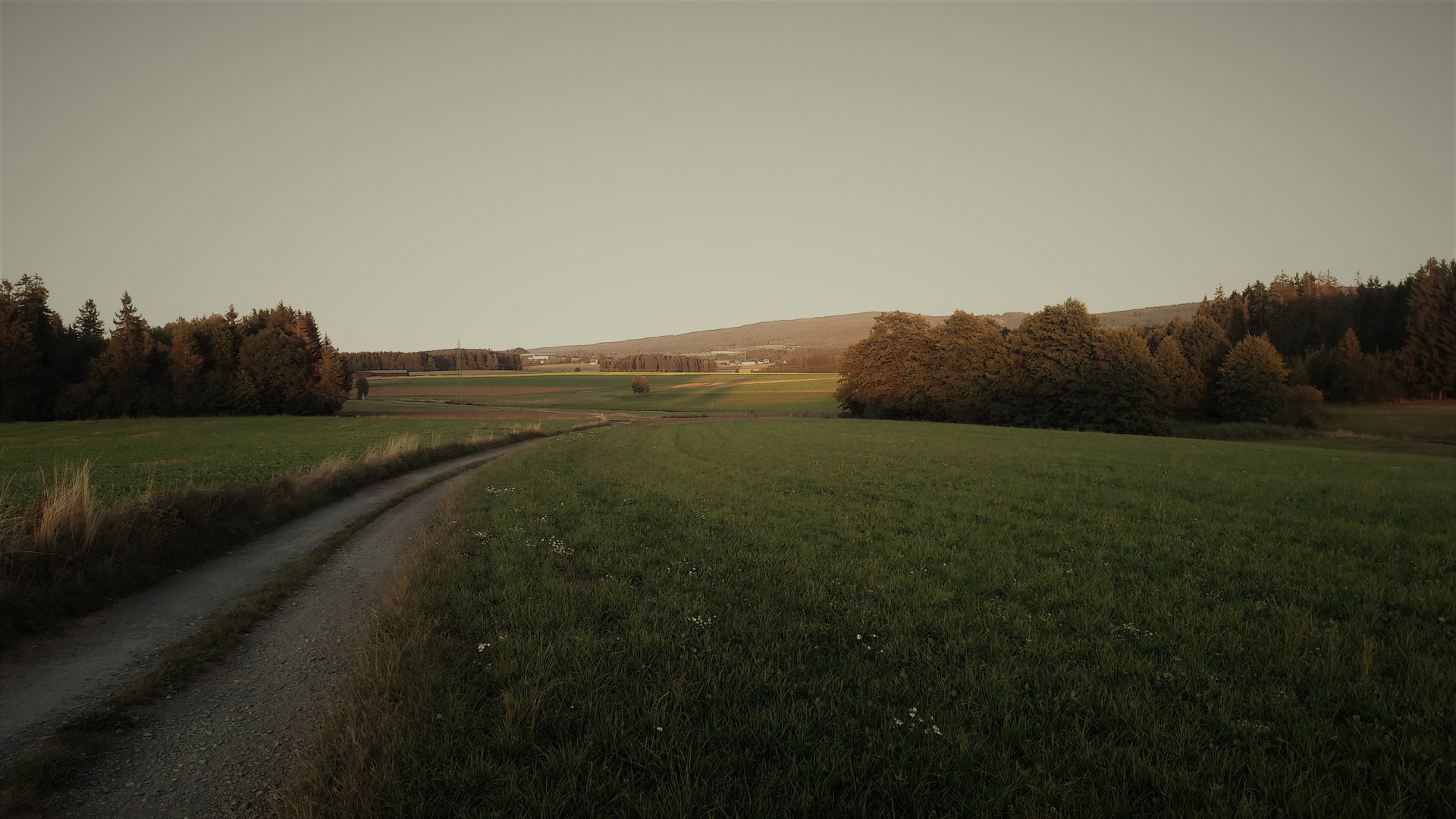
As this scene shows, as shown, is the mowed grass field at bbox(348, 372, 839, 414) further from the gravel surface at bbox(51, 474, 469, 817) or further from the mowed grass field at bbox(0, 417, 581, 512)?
the gravel surface at bbox(51, 474, 469, 817)

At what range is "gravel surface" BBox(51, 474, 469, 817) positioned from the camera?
4.33 meters

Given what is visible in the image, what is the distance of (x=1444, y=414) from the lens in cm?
5247

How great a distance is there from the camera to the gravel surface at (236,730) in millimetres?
4328

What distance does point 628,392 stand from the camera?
114875mm

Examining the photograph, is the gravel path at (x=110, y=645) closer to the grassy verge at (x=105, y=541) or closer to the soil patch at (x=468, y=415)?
the grassy verge at (x=105, y=541)

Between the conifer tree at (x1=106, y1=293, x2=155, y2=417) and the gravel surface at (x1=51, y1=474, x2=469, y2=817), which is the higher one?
the conifer tree at (x1=106, y1=293, x2=155, y2=417)

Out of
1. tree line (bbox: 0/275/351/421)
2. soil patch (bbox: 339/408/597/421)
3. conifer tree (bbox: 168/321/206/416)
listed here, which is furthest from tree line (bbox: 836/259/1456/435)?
conifer tree (bbox: 168/321/206/416)

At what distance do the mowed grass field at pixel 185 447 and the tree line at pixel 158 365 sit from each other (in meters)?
Answer: 9.64

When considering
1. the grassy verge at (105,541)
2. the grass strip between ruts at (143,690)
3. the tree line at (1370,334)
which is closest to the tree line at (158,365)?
the grassy verge at (105,541)

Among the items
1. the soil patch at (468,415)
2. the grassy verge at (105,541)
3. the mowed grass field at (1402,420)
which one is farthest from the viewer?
the soil patch at (468,415)

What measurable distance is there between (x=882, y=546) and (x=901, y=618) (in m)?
3.30

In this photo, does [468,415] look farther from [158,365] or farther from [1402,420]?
[1402,420]

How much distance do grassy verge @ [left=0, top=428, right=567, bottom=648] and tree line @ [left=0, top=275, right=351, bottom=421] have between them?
63409 mm

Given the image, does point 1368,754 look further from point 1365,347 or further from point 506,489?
point 1365,347
